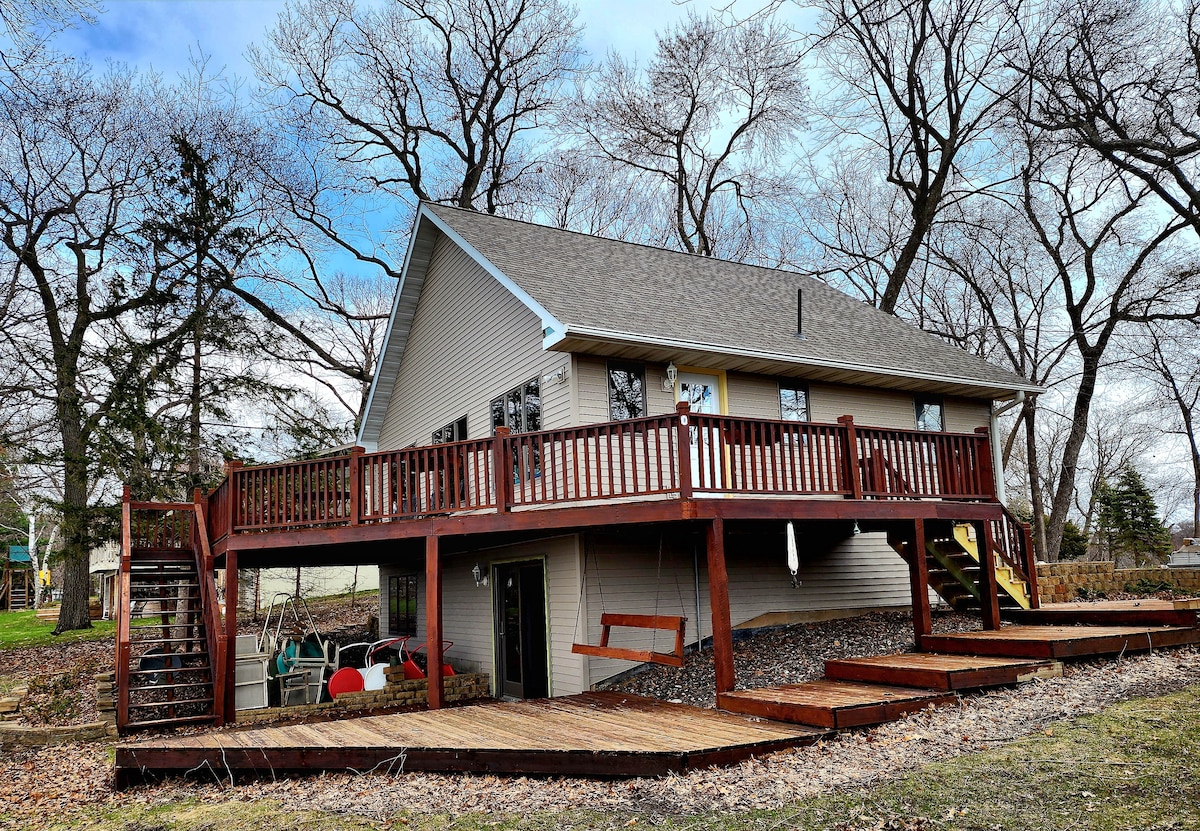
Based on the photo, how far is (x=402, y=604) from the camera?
1933 cm

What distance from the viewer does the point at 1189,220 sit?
69.8 ft

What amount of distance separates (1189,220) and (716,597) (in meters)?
19.2

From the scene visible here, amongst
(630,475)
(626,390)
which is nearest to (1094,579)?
(630,475)

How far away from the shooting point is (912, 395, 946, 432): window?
1573 centimetres

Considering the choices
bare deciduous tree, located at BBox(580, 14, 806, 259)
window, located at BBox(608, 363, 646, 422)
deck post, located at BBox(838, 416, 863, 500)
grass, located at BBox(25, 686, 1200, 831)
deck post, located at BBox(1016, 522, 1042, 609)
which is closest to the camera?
grass, located at BBox(25, 686, 1200, 831)

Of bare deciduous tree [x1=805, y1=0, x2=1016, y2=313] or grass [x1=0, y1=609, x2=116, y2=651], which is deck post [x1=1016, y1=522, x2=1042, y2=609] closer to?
bare deciduous tree [x1=805, y1=0, x2=1016, y2=313]

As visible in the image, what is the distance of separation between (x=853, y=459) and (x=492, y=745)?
5.90 meters

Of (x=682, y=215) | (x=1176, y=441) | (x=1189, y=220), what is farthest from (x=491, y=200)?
(x=1176, y=441)

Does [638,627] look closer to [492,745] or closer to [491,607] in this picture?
[492,745]

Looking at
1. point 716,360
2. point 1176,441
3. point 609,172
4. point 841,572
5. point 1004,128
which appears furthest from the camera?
point 1176,441

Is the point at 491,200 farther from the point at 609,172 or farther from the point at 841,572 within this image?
the point at 841,572

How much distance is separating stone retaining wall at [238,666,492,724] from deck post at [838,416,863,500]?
21.1 feet

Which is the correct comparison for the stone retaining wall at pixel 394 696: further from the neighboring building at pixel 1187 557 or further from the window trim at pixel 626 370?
the neighboring building at pixel 1187 557

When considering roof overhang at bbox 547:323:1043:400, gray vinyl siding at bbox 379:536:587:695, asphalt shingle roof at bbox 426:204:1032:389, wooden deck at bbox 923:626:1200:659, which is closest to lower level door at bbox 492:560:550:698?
gray vinyl siding at bbox 379:536:587:695
